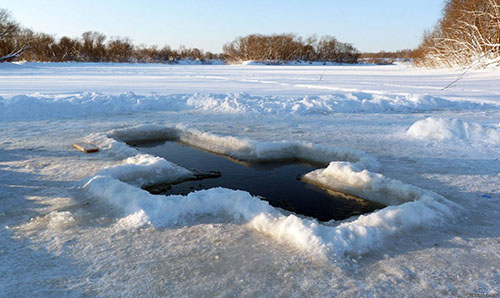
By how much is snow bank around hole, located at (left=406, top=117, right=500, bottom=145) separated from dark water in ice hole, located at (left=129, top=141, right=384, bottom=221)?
8.33 feet

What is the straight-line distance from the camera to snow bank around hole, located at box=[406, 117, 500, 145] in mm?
6070

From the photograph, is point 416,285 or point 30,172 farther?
point 30,172

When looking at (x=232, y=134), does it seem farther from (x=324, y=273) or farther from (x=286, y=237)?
(x=324, y=273)

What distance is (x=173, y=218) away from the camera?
122 inches

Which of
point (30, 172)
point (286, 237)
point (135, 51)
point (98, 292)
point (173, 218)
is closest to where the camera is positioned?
point (98, 292)

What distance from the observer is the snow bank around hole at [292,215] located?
270cm

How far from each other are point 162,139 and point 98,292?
192 inches

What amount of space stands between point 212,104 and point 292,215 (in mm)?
7104

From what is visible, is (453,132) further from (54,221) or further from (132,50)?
(132,50)

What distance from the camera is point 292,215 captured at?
9.49 ft

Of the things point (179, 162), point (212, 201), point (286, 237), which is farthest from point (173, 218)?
point (179, 162)

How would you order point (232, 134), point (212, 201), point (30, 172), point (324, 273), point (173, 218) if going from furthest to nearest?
point (232, 134), point (30, 172), point (212, 201), point (173, 218), point (324, 273)

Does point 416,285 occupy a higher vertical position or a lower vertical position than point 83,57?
lower

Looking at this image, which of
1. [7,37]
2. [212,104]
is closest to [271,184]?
[212,104]
